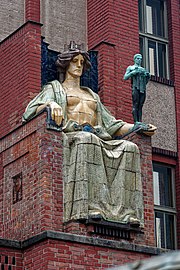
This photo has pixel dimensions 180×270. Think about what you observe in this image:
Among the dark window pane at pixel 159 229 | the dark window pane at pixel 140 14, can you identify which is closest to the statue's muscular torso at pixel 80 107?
the dark window pane at pixel 159 229

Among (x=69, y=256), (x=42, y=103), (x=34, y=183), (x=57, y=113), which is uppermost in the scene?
(x=42, y=103)

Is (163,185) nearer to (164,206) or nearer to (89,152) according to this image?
(164,206)

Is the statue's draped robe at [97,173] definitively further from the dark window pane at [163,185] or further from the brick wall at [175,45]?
the brick wall at [175,45]

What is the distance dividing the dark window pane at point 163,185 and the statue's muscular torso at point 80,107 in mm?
2933

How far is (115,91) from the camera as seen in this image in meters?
16.0

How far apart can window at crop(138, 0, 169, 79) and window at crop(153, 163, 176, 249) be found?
2.50 metres

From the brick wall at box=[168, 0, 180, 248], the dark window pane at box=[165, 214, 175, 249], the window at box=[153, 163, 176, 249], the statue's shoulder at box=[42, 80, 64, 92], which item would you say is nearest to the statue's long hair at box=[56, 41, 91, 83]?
the statue's shoulder at box=[42, 80, 64, 92]

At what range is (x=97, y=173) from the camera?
1284 cm

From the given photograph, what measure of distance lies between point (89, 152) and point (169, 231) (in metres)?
4.13

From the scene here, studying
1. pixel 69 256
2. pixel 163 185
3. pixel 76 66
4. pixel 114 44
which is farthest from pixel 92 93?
pixel 69 256

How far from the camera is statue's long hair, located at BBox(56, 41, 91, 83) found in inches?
556

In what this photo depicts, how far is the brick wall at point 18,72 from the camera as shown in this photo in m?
14.6

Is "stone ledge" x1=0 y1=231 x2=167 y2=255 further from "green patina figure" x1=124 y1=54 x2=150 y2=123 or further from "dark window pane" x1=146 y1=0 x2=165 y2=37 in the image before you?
"dark window pane" x1=146 y1=0 x2=165 y2=37

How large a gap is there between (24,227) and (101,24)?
596 cm
